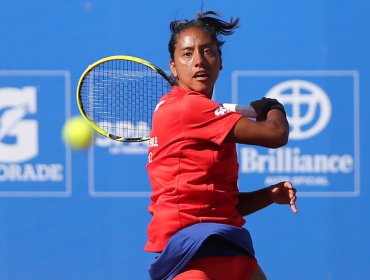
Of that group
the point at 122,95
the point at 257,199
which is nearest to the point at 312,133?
the point at 122,95

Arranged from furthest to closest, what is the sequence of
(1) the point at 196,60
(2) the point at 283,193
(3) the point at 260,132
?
(2) the point at 283,193 < (1) the point at 196,60 < (3) the point at 260,132

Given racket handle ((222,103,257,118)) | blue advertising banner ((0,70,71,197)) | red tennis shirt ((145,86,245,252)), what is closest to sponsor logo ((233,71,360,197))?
blue advertising banner ((0,70,71,197))

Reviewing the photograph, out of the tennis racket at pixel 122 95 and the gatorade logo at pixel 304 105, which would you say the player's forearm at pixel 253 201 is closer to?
the tennis racket at pixel 122 95

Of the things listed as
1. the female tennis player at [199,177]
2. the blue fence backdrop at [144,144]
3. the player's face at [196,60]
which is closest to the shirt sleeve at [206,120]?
the female tennis player at [199,177]

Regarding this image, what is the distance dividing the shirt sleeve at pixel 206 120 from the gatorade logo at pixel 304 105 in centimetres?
227

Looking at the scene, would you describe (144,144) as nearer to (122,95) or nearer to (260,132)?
(122,95)

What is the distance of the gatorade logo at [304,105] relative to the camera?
507 centimetres

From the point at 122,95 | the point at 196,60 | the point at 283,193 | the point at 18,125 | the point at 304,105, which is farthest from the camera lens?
the point at 18,125

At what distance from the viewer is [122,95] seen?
3957 mm

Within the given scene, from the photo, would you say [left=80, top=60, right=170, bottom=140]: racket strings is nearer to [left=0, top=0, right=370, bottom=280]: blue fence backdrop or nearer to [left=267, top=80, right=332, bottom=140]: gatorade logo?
[left=0, top=0, right=370, bottom=280]: blue fence backdrop

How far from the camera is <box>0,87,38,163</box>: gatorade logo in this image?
5.18 metres

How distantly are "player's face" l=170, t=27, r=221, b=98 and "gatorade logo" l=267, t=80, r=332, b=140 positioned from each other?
2109mm

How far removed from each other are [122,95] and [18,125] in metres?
1.43

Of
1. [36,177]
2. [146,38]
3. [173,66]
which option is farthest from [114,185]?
[173,66]
